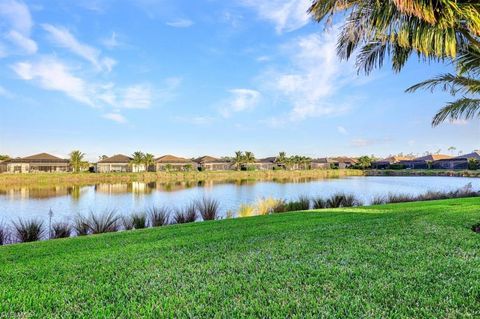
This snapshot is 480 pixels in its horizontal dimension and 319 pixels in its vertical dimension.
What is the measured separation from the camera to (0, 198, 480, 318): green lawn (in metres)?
2.43

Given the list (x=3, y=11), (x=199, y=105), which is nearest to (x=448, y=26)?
(x=3, y=11)

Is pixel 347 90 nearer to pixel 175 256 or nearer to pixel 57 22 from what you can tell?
pixel 57 22

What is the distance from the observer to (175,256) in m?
4.19

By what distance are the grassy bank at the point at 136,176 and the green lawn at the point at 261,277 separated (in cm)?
3867

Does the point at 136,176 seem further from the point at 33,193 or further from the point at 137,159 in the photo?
the point at 33,193

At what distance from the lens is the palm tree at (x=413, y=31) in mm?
4738

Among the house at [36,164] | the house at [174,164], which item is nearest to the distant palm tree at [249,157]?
the house at [174,164]

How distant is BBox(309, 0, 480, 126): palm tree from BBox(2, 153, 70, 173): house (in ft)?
201

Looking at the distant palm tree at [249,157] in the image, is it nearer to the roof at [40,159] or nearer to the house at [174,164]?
the house at [174,164]

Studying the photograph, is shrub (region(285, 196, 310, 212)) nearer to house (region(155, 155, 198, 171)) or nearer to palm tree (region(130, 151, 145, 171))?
house (region(155, 155, 198, 171))

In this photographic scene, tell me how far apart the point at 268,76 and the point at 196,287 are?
1929cm

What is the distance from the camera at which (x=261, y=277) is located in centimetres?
311

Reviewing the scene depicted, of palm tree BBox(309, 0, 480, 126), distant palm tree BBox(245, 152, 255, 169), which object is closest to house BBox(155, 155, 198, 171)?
distant palm tree BBox(245, 152, 255, 169)

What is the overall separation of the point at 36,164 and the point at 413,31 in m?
65.0
